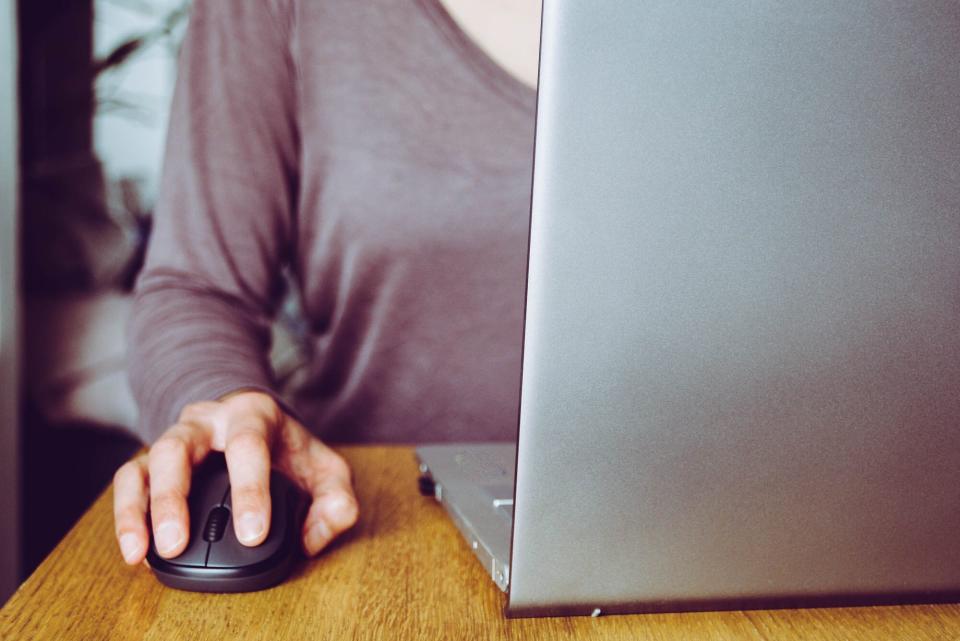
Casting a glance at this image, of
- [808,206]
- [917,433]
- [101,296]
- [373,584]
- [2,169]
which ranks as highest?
[808,206]

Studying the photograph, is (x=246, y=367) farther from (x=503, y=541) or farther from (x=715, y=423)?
(x=715, y=423)

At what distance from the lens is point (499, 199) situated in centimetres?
87

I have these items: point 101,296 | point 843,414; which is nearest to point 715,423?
point 843,414

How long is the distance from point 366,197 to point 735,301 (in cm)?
56

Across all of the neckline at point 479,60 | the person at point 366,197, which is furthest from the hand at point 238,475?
the neckline at point 479,60

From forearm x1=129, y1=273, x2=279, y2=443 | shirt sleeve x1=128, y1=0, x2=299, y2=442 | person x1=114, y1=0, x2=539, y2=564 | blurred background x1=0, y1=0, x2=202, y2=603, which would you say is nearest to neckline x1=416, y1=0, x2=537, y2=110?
person x1=114, y1=0, x2=539, y2=564

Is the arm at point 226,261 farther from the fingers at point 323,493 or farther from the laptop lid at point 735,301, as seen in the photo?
the laptop lid at point 735,301

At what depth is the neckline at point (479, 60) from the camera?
84 centimetres

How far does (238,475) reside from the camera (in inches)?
18.6

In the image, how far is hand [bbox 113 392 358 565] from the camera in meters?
0.45

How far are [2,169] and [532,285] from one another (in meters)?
1.49

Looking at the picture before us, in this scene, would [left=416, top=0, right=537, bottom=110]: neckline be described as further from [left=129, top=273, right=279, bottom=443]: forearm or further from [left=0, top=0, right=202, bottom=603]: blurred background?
[left=0, top=0, right=202, bottom=603]: blurred background

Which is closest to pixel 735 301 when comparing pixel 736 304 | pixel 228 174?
pixel 736 304

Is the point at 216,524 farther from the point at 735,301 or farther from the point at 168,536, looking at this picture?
the point at 735,301
